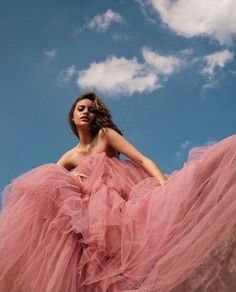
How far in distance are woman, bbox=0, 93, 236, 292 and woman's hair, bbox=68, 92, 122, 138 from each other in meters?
0.65

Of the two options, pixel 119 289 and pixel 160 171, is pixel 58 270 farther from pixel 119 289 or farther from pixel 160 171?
pixel 160 171

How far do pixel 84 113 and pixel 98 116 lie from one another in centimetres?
14

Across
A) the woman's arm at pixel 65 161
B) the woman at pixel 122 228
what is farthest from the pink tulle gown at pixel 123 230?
the woman's arm at pixel 65 161

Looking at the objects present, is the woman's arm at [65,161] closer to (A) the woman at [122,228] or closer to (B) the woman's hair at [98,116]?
(B) the woman's hair at [98,116]

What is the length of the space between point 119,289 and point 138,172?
3.91 feet

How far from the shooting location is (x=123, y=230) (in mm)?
3373

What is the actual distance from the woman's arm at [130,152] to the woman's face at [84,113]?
0.31 m

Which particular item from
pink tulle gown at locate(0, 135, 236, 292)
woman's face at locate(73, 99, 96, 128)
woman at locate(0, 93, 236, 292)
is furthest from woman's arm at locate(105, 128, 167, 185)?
woman's face at locate(73, 99, 96, 128)

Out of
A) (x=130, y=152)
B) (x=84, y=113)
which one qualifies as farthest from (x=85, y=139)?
(x=130, y=152)

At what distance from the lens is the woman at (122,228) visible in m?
2.97

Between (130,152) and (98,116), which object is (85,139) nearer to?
(98,116)

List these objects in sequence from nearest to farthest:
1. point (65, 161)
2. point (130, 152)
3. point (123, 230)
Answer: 1. point (123, 230)
2. point (130, 152)
3. point (65, 161)

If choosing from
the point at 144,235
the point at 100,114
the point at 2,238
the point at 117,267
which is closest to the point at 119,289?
the point at 117,267

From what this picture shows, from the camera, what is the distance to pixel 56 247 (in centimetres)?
346
